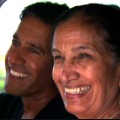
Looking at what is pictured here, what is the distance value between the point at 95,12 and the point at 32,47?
24.6 inches

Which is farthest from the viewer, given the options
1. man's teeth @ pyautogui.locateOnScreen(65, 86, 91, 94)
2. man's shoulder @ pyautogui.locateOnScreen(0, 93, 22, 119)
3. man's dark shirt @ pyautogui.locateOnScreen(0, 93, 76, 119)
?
man's shoulder @ pyautogui.locateOnScreen(0, 93, 22, 119)

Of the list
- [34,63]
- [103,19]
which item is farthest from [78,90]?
[34,63]

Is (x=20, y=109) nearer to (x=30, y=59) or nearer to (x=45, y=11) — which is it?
(x=30, y=59)

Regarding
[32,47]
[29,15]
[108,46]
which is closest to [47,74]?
[32,47]

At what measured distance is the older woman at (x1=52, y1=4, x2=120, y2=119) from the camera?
1.66m

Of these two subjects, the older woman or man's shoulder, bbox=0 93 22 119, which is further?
man's shoulder, bbox=0 93 22 119

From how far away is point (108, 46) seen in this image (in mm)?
1691

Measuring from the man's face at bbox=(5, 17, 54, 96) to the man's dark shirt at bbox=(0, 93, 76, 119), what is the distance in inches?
5.5

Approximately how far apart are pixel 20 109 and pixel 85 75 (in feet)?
3.07

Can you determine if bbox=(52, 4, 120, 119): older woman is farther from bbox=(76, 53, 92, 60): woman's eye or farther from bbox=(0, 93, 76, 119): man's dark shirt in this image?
bbox=(0, 93, 76, 119): man's dark shirt

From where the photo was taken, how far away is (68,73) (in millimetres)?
1677

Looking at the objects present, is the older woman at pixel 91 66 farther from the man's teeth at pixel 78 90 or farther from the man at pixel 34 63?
the man at pixel 34 63

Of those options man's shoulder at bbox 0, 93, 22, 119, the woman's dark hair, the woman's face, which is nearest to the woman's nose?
the woman's face

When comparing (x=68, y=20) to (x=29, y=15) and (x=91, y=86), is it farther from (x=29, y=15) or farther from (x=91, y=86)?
(x=29, y=15)
